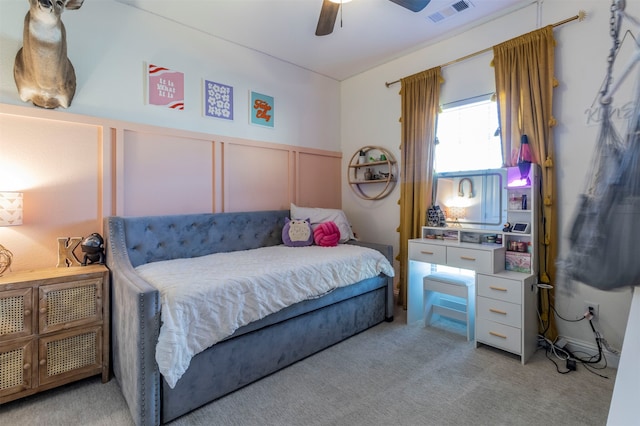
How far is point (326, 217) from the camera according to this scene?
3.43m

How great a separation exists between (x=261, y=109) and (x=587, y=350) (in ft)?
11.8

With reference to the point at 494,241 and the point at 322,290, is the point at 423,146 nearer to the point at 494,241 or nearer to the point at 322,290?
the point at 494,241

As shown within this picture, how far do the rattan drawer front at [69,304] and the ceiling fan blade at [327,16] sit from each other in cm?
238

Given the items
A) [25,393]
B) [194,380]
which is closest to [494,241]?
[194,380]

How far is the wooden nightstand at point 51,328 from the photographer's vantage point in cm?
173

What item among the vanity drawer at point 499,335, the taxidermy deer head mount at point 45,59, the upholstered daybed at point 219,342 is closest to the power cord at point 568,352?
the vanity drawer at point 499,335

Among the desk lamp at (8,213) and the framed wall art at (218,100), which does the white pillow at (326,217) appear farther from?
the desk lamp at (8,213)

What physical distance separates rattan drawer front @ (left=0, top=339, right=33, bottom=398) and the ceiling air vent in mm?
3781

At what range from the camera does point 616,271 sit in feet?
2.46

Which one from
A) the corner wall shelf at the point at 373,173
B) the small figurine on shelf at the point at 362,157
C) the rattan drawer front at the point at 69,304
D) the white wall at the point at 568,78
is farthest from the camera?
the small figurine on shelf at the point at 362,157

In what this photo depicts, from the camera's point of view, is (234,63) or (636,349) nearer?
(636,349)

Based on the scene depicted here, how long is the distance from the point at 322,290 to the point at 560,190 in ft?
6.65

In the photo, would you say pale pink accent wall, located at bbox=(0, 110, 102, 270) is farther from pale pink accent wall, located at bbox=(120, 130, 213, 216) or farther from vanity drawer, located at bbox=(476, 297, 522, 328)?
vanity drawer, located at bbox=(476, 297, 522, 328)

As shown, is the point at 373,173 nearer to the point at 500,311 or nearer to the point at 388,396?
the point at 500,311
